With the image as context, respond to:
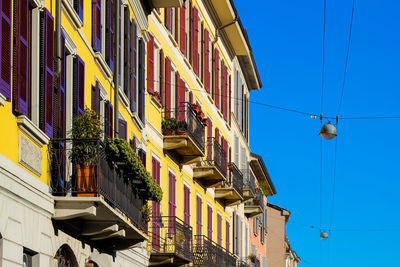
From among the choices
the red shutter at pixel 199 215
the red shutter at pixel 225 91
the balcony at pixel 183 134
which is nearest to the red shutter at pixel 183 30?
the balcony at pixel 183 134

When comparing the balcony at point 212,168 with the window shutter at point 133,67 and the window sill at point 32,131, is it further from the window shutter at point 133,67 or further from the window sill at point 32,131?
the window sill at point 32,131

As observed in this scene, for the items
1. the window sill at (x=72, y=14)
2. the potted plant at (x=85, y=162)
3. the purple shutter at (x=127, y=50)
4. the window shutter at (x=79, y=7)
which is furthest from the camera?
the purple shutter at (x=127, y=50)

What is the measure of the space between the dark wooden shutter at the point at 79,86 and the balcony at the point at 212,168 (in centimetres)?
1726

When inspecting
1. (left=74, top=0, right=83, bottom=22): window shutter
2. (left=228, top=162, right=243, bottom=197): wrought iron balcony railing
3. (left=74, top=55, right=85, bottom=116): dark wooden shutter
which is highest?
(left=228, top=162, right=243, bottom=197): wrought iron balcony railing

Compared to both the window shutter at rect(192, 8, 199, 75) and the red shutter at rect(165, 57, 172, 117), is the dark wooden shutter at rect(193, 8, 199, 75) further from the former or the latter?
the red shutter at rect(165, 57, 172, 117)

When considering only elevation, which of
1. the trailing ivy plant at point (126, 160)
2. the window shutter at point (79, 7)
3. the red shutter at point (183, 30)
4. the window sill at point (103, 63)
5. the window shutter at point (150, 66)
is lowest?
the trailing ivy plant at point (126, 160)

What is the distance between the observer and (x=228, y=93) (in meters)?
47.6

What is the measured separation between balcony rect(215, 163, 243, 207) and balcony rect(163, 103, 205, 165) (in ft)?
24.5

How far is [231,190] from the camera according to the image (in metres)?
43.6

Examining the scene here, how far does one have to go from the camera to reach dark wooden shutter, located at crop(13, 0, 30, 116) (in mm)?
15812

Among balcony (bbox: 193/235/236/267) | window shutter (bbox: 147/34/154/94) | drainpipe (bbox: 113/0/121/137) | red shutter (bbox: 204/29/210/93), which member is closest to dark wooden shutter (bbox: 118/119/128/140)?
drainpipe (bbox: 113/0/121/137)

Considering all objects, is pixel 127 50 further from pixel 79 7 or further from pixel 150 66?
pixel 150 66

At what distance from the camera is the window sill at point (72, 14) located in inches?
765

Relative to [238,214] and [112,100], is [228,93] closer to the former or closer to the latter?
[238,214]
